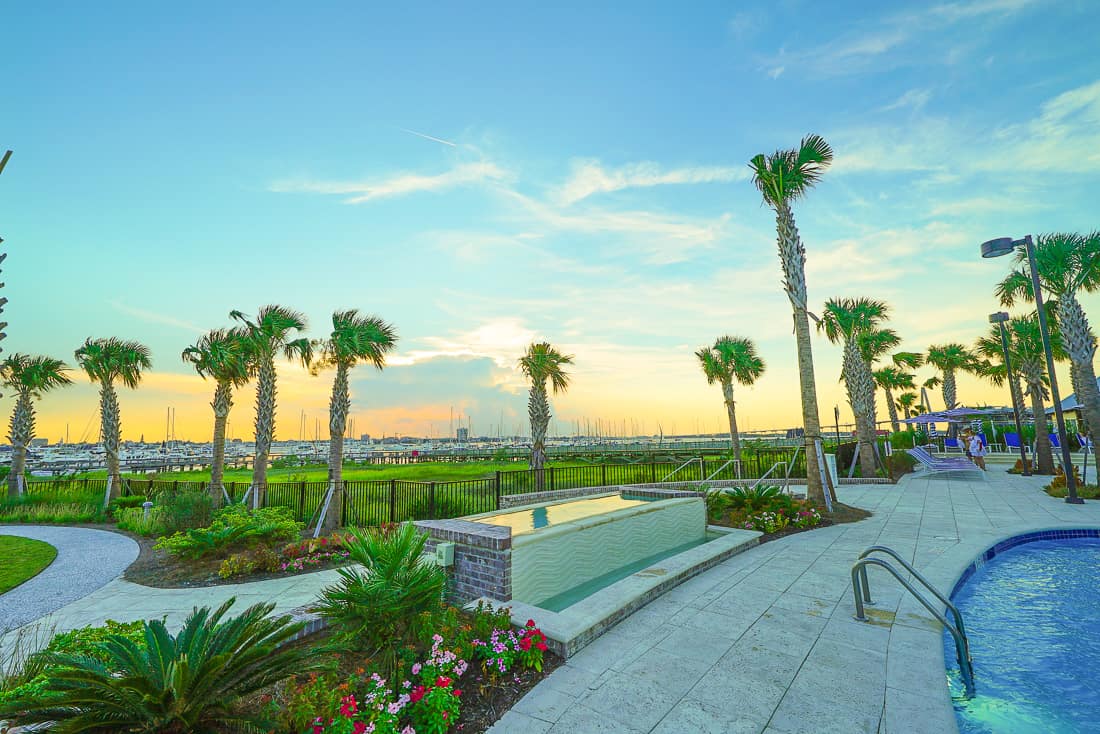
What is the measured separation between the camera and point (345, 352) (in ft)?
44.9

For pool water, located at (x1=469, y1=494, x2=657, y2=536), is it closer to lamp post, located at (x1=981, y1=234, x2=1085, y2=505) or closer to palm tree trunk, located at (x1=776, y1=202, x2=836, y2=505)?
palm tree trunk, located at (x1=776, y1=202, x2=836, y2=505)

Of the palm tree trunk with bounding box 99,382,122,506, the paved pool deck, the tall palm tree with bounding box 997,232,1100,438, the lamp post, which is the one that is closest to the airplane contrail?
the paved pool deck

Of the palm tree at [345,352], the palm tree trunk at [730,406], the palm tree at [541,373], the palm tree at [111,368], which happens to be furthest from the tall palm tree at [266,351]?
the palm tree trunk at [730,406]

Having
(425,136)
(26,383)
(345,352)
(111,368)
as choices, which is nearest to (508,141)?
(425,136)

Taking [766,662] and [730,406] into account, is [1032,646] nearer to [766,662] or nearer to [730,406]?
[766,662]

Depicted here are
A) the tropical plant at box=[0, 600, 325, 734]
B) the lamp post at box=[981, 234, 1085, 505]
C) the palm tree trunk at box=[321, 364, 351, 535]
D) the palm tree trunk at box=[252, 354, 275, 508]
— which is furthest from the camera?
the palm tree trunk at box=[252, 354, 275, 508]

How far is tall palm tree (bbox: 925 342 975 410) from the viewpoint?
35875mm

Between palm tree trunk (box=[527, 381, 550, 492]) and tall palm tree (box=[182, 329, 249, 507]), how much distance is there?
11991 mm

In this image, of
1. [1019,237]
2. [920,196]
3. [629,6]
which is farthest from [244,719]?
[1019,237]

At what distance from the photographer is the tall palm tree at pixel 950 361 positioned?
3588cm

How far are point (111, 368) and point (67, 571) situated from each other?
14113mm

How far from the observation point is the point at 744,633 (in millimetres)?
4684

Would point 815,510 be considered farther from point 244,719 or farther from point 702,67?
point 702,67

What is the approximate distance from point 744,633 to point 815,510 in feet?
24.1
